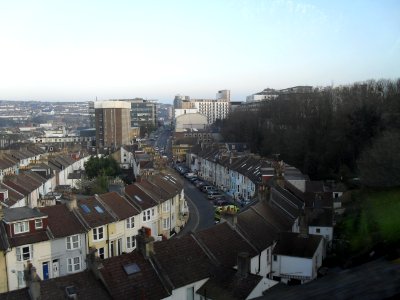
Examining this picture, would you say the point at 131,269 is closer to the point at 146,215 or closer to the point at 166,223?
the point at 146,215

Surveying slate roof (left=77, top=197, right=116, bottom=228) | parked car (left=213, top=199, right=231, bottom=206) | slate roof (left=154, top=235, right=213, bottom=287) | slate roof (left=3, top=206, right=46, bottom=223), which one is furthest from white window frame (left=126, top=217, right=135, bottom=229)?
parked car (left=213, top=199, right=231, bottom=206)

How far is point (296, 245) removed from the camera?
20859 millimetres

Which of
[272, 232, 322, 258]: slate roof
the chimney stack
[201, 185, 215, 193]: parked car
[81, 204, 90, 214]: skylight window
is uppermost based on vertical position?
the chimney stack

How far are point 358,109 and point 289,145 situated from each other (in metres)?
12.4

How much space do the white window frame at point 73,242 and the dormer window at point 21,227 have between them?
6.79ft

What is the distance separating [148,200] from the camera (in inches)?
1099

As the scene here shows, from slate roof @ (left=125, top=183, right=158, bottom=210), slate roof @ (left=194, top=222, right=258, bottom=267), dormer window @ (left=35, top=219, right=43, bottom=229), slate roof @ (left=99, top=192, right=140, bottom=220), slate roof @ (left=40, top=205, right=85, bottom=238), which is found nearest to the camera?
slate roof @ (left=194, top=222, right=258, bottom=267)

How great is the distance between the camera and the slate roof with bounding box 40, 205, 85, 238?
21000 millimetres

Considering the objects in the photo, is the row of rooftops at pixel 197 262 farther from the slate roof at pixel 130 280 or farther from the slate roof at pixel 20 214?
the slate roof at pixel 20 214

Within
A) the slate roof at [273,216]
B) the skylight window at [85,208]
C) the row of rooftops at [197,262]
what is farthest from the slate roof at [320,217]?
the skylight window at [85,208]

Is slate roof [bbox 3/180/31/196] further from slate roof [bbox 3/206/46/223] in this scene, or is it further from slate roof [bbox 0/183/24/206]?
slate roof [bbox 3/206/46/223]

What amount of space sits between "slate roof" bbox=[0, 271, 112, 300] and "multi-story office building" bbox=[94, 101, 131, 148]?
82.5 m

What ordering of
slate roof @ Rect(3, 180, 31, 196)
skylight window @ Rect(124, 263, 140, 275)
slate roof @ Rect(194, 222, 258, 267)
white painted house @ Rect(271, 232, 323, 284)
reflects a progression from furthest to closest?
slate roof @ Rect(3, 180, 31, 196)
white painted house @ Rect(271, 232, 323, 284)
slate roof @ Rect(194, 222, 258, 267)
skylight window @ Rect(124, 263, 140, 275)

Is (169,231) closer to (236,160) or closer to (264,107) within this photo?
(236,160)
